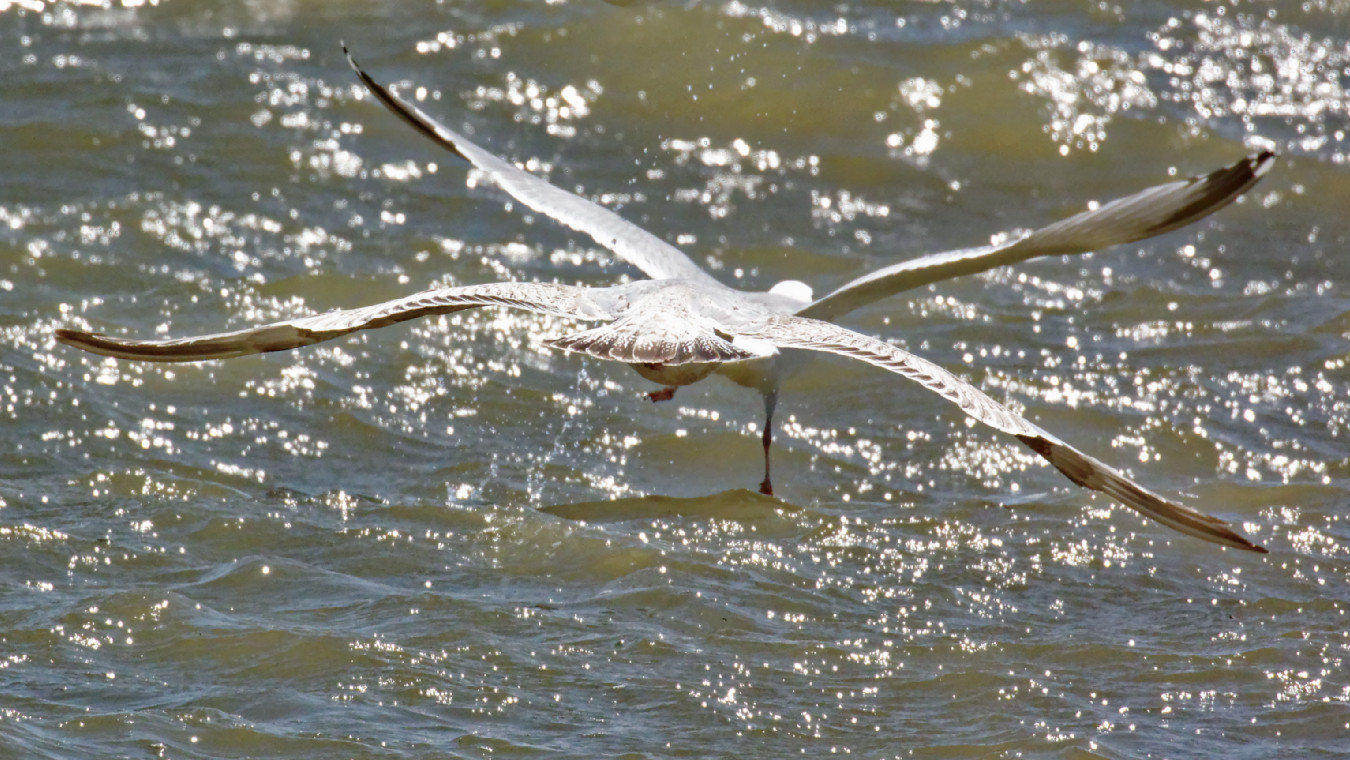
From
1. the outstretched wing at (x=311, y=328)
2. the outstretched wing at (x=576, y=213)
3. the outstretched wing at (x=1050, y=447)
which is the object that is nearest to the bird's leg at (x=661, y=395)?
the outstretched wing at (x=576, y=213)

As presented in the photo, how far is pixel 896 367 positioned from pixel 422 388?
340cm

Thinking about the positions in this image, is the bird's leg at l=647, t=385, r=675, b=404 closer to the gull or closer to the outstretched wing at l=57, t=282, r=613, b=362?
the gull

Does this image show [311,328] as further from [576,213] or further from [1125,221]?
[1125,221]

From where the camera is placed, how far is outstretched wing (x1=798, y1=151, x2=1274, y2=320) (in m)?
4.21

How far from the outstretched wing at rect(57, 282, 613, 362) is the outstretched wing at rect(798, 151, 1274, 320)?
4.28 feet

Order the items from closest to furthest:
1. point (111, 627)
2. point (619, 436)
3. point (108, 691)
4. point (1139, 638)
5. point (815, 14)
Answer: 1. point (108, 691)
2. point (111, 627)
3. point (1139, 638)
4. point (619, 436)
5. point (815, 14)

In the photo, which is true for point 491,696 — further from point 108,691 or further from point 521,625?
point 108,691

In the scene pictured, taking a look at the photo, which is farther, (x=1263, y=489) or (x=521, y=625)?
(x=1263, y=489)

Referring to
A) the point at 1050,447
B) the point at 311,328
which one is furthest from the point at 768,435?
the point at 311,328

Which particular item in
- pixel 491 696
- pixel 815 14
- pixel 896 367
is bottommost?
pixel 491 696

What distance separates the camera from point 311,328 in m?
4.49

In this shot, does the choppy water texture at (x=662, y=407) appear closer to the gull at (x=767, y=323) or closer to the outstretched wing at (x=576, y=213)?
the gull at (x=767, y=323)

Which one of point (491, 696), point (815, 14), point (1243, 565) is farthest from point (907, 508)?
point (815, 14)

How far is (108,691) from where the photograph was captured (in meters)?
4.24
